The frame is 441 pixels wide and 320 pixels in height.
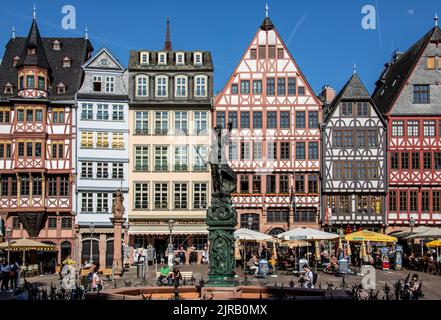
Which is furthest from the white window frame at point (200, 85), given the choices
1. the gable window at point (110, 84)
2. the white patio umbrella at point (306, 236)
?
the white patio umbrella at point (306, 236)

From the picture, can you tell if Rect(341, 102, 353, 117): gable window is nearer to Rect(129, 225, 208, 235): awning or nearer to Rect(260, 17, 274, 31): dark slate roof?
Rect(260, 17, 274, 31): dark slate roof

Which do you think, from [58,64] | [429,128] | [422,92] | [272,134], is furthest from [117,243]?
[422,92]

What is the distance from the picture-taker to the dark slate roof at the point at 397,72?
49031 millimetres

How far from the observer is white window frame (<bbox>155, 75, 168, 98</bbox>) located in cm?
5025

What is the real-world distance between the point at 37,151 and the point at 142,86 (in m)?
7.98

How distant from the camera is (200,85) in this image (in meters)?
50.2

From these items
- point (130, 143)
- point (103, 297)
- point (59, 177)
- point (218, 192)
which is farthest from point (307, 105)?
point (103, 297)

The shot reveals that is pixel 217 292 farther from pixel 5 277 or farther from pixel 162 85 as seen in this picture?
pixel 162 85

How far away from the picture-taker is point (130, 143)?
1946 inches

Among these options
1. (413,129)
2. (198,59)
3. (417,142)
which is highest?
(198,59)

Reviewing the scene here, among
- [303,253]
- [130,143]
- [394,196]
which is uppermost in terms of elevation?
[130,143]

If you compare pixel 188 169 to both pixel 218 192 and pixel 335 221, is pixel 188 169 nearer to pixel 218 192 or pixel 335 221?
pixel 335 221

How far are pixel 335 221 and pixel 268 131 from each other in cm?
705

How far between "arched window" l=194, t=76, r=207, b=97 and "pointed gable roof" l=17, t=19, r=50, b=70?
944 cm
